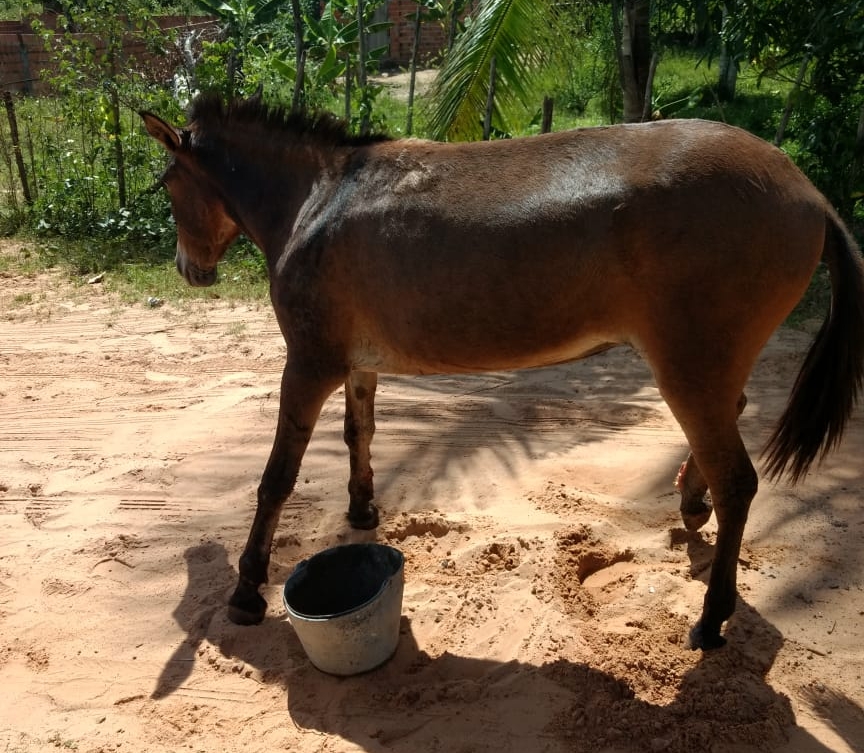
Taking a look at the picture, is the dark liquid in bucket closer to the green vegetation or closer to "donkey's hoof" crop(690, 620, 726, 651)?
"donkey's hoof" crop(690, 620, 726, 651)

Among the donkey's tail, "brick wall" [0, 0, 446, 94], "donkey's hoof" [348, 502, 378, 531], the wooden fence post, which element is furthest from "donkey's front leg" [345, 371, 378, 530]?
the wooden fence post

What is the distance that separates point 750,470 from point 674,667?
844mm

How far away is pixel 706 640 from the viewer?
3.15 meters

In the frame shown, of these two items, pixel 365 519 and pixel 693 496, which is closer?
pixel 693 496

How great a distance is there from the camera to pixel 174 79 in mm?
10367

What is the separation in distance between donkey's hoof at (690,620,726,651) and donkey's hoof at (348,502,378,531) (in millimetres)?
1736

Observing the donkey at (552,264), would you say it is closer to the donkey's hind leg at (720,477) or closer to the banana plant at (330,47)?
the donkey's hind leg at (720,477)

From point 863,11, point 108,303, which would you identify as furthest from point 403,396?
point 863,11

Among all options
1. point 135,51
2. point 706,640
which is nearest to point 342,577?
point 706,640

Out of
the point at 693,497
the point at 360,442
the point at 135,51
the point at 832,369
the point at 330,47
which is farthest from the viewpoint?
the point at 135,51

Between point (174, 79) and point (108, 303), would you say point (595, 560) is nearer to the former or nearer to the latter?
point (108, 303)

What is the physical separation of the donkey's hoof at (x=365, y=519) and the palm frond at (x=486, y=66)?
355 centimetres

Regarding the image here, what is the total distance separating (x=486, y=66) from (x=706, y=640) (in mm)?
4826

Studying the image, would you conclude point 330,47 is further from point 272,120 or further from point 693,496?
point 693,496
